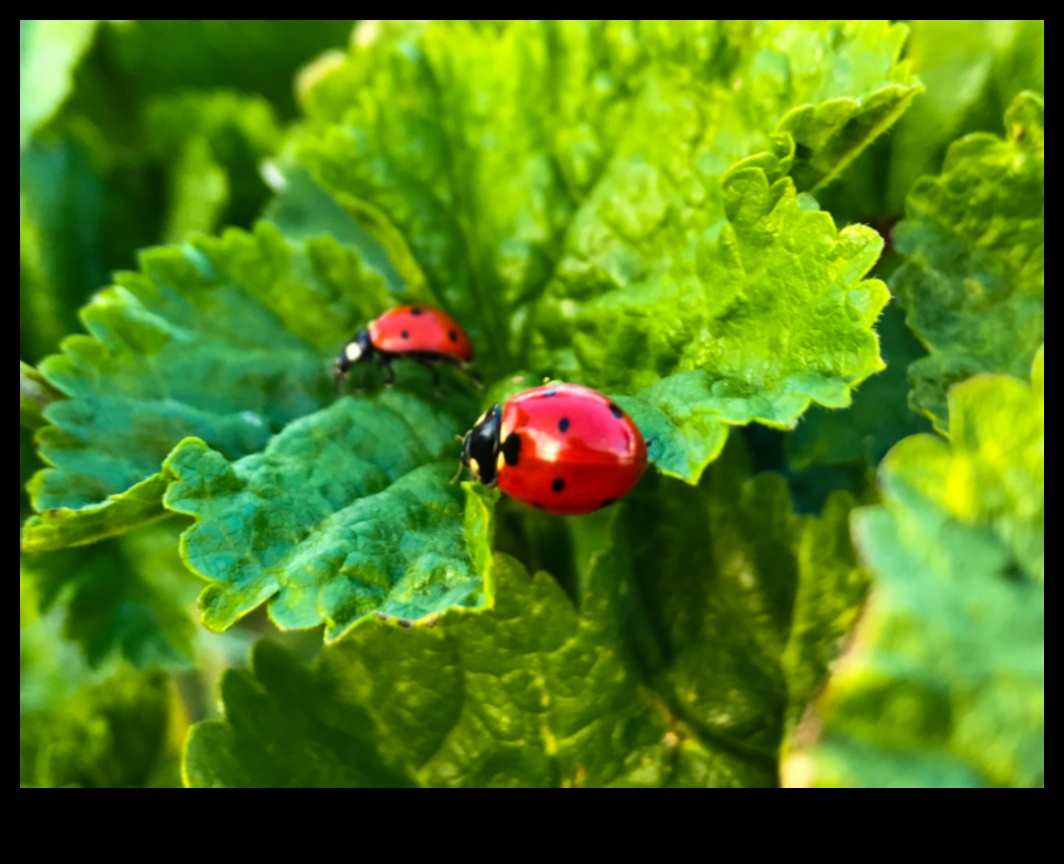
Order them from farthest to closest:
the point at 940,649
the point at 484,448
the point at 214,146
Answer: the point at 214,146, the point at 484,448, the point at 940,649

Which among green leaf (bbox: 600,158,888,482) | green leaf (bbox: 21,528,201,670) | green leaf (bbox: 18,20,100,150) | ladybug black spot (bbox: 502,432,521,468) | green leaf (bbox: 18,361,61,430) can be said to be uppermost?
green leaf (bbox: 18,20,100,150)

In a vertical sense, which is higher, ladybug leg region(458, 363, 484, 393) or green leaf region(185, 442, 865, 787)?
ladybug leg region(458, 363, 484, 393)

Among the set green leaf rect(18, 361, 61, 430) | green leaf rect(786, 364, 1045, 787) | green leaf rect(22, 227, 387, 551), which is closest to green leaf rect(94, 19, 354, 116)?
green leaf rect(22, 227, 387, 551)

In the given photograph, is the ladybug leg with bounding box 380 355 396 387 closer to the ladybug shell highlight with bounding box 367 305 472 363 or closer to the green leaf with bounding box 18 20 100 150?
the ladybug shell highlight with bounding box 367 305 472 363

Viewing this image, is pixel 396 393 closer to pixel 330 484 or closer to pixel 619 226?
pixel 330 484

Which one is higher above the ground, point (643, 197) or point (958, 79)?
point (958, 79)

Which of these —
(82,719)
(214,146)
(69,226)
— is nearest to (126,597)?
(82,719)

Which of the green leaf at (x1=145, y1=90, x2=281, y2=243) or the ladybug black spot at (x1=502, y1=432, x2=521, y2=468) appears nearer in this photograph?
the ladybug black spot at (x1=502, y1=432, x2=521, y2=468)

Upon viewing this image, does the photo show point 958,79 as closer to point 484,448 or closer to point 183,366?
point 484,448
